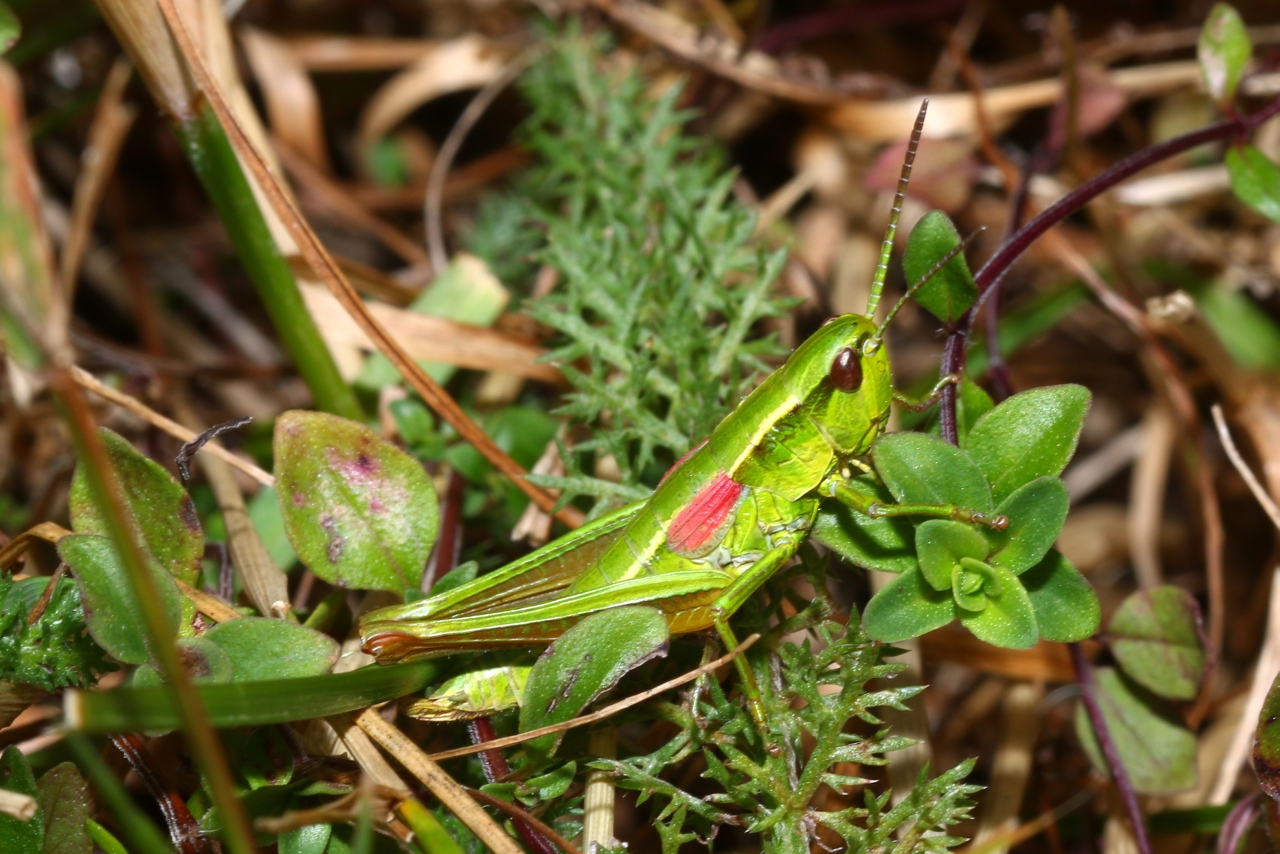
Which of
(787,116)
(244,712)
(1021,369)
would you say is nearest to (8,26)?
(244,712)

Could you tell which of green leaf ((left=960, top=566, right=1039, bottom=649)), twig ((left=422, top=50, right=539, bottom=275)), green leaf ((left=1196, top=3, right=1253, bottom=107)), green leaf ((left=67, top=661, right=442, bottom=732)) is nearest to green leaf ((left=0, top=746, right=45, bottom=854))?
green leaf ((left=67, top=661, right=442, bottom=732))

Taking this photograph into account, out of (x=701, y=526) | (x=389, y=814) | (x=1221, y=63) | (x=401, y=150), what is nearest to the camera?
(x=389, y=814)

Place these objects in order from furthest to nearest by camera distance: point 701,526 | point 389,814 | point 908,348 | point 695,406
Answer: point 908,348, point 695,406, point 701,526, point 389,814

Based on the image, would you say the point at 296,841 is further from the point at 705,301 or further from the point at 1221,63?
the point at 1221,63

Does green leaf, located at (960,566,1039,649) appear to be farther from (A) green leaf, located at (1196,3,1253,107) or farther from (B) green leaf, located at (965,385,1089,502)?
(A) green leaf, located at (1196,3,1253,107)

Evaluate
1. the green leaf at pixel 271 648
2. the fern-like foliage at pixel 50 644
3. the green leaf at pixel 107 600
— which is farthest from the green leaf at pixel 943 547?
the fern-like foliage at pixel 50 644

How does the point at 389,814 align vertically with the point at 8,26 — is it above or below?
below
